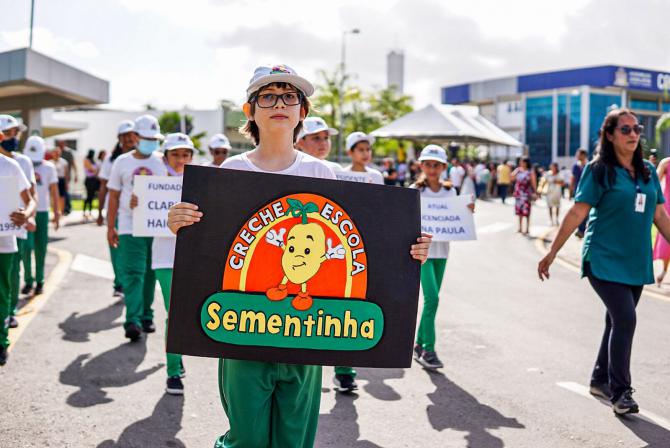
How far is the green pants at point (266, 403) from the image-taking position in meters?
2.95

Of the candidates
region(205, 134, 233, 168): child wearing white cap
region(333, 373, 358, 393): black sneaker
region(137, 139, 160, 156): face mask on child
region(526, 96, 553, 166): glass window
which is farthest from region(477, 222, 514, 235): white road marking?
region(526, 96, 553, 166): glass window

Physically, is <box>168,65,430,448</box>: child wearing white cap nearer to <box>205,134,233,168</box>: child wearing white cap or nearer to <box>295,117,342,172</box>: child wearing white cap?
<box>295,117,342,172</box>: child wearing white cap

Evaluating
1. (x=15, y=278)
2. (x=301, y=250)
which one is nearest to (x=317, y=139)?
(x=15, y=278)

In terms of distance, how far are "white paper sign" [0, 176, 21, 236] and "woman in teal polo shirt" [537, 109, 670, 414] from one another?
4016 millimetres

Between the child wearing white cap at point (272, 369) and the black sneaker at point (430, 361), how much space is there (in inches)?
129

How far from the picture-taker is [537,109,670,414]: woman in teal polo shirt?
514cm

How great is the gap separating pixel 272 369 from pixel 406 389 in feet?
9.77

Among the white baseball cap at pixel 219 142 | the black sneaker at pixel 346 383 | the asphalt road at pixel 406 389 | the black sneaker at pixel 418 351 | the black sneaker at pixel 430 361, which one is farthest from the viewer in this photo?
the white baseball cap at pixel 219 142

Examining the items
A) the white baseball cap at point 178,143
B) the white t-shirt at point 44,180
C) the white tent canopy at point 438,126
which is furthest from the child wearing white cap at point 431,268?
the white tent canopy at point 438,126

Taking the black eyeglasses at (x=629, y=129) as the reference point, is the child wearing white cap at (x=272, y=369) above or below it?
below

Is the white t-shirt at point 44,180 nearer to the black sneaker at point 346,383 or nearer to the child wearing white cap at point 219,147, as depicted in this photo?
the child wearing white cap at point 219,147

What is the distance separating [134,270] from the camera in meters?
7.03

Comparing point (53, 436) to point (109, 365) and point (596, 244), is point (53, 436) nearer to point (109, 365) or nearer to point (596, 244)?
point (109, 365)

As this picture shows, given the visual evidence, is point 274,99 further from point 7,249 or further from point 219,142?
point 219,142
